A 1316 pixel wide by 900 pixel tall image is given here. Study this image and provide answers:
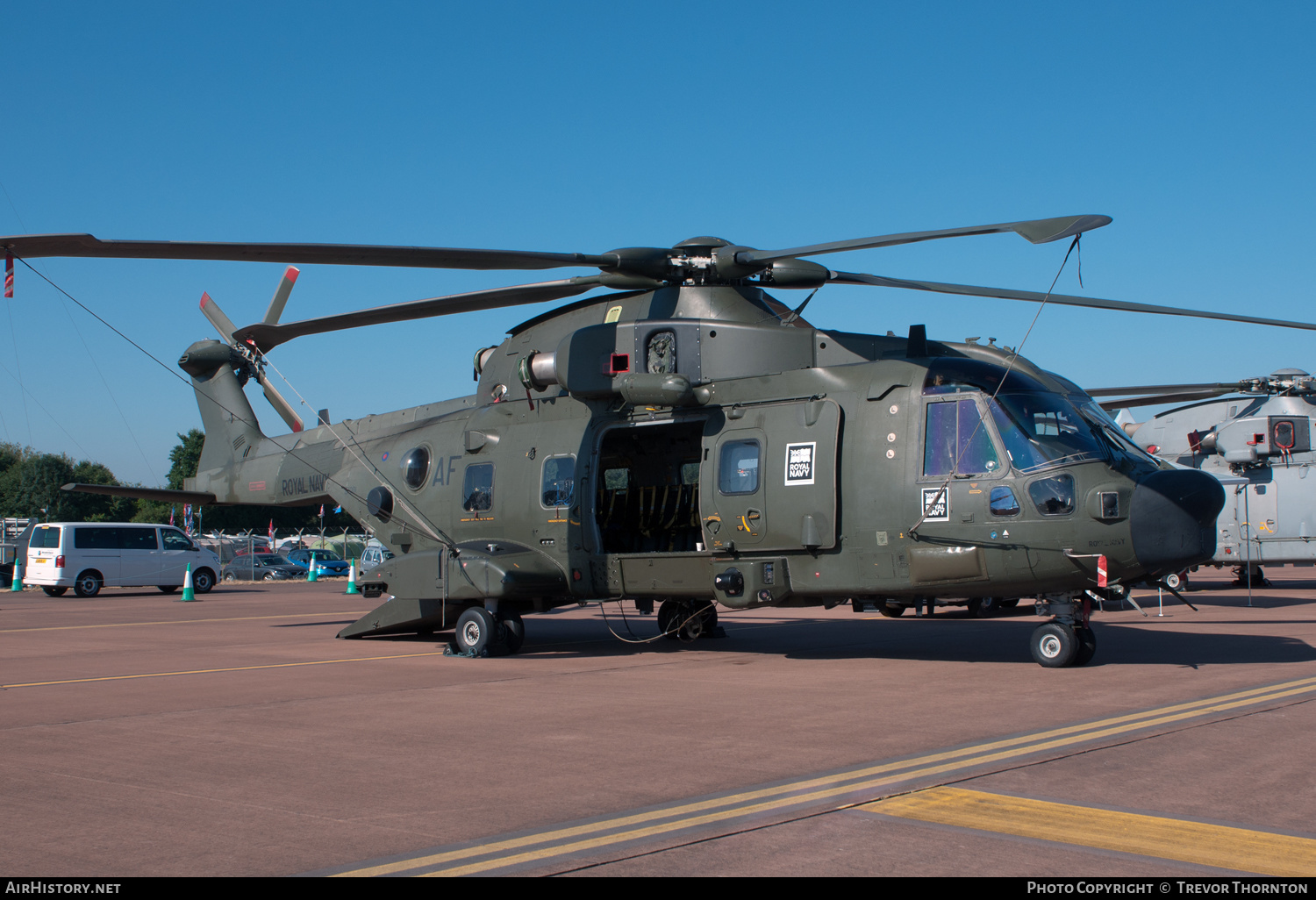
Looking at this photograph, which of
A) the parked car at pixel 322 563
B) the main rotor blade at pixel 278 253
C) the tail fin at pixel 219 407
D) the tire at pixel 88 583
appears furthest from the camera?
the parked car at pixel 322 563

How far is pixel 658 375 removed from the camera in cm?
1271

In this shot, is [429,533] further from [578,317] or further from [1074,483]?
[1074,483]

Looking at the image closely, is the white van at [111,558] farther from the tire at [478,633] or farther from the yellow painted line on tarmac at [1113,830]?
Result: the yellow painted line on tarmac at [1113,830]

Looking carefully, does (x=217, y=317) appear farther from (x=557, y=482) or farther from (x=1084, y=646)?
(x=1084, y=646)

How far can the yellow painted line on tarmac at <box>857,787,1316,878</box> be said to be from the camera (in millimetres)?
4648

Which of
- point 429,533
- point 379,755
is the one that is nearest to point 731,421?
point 429,533

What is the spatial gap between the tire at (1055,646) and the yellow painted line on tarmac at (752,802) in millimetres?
2596

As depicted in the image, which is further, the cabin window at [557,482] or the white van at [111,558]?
the white van at [111,558]

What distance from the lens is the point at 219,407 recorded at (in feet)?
61.8

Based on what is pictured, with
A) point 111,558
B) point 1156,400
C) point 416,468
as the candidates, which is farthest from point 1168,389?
point 111,558

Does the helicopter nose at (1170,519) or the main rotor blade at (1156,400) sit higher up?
the main rotor blade at (1156,400)

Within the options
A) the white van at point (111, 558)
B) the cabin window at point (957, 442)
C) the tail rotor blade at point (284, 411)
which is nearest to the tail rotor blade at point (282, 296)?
the tail rotor blade at point (284, 411)

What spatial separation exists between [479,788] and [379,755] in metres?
1.34

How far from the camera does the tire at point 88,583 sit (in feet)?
98.2
